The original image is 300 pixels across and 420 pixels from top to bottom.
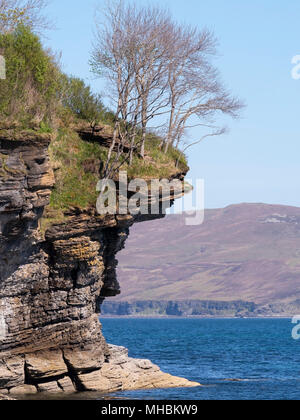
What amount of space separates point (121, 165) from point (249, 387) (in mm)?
18191

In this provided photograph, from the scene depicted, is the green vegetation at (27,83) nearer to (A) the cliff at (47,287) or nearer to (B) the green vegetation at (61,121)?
(B) the green vegetation at (61,121)

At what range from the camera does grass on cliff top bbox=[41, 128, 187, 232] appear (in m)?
36.3

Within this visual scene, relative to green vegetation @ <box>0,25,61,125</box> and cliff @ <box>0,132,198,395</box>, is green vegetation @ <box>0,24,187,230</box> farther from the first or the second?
cliff @ <box>0,132,198,395</box>

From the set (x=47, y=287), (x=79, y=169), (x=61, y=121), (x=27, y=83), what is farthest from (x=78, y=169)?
(x=47, y=287)

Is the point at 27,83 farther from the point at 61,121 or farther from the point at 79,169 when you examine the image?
the point at 79,169

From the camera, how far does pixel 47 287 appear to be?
121ft

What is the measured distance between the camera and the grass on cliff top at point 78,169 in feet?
119

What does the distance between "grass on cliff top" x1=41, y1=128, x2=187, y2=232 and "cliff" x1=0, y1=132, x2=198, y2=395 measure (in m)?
0.59

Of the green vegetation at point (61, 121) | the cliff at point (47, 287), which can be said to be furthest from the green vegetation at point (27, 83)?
the cliff at point (47, 287)

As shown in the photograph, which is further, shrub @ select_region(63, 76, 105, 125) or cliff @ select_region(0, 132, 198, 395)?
shrub @ select_region(63, 76, 105, 125)

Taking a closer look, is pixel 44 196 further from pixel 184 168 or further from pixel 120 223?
pixel 184 168

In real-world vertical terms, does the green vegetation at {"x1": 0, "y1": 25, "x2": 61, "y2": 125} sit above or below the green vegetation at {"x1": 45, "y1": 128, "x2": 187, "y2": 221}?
above

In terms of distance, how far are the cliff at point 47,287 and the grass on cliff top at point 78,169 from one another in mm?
591

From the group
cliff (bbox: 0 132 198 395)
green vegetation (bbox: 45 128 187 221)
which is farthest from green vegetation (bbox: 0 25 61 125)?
green vegetation (bbox: 45 128 187 221)
